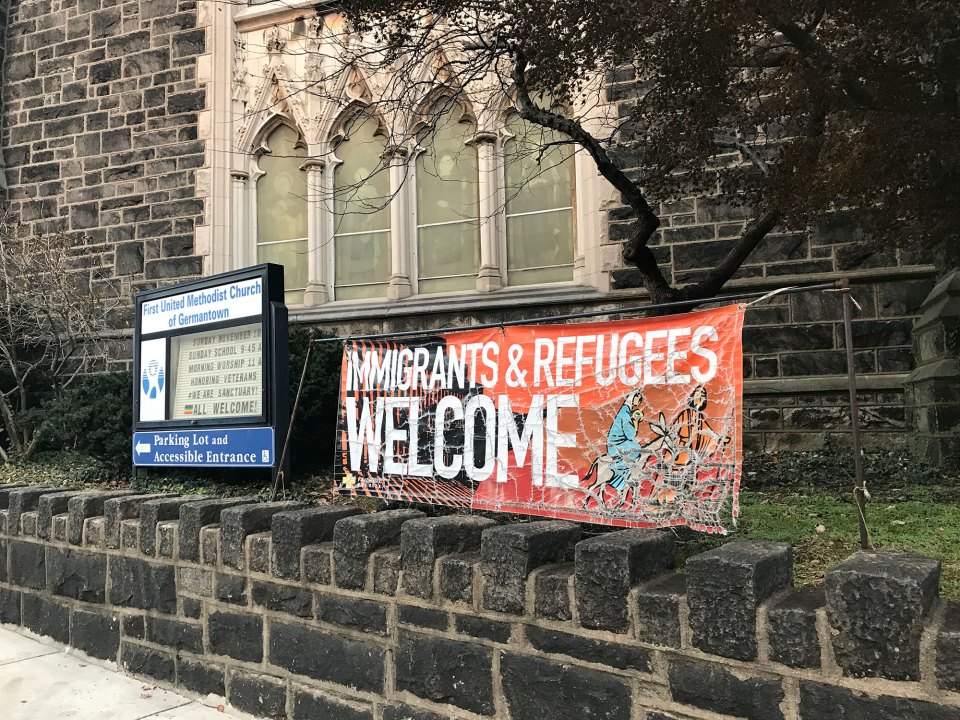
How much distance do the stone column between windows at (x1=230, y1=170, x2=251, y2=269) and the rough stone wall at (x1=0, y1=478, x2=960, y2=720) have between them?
6.40 m

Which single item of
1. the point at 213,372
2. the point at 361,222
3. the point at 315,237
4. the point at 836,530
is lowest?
the point at 836,530

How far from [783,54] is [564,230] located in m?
4.27

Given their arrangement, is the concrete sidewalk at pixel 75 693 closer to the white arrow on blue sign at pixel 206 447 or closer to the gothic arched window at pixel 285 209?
the white arrow on blue sign at pixel 206 447

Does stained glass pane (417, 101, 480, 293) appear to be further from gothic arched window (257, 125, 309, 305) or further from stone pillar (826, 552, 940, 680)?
stone pillar (826, 552, 940, 680)

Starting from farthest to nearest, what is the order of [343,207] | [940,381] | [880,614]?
[343,207] → [940,381] → [880,614]

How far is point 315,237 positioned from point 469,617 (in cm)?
851

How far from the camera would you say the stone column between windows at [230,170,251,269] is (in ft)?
37.5

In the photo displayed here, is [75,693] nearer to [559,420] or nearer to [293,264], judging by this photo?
[559,420]

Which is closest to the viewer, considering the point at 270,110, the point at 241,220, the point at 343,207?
the point at 343,207

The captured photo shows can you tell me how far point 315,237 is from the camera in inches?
435

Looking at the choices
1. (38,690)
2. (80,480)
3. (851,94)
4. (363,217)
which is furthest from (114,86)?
(851,94)

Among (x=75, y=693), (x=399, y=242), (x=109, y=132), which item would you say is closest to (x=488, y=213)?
(x=399, y=242)

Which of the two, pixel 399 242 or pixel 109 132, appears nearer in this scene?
pixel 399 242

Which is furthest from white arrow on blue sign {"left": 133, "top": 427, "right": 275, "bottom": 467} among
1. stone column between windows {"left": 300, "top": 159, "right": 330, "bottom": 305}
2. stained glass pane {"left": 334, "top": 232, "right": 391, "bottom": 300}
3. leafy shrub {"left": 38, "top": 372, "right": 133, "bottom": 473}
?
stained glass pane {"left": 334, "top": 232, "right": 391, "bottom": 300}
